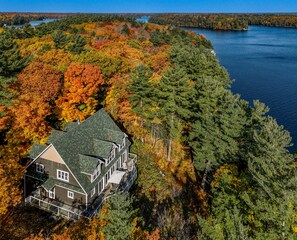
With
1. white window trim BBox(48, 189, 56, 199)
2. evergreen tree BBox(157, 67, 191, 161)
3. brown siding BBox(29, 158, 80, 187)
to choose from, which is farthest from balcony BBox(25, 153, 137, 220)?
evergreen tree BBox(157, 67, 191, 161)

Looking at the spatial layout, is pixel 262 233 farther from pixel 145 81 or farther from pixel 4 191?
pixel 145 81

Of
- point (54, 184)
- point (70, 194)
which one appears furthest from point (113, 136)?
point (54, 184)

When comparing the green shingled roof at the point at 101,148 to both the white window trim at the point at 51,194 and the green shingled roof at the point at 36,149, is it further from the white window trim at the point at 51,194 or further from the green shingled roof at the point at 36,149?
the white window trim at the point at 51,194

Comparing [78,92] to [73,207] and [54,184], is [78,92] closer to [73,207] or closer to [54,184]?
[54,184]

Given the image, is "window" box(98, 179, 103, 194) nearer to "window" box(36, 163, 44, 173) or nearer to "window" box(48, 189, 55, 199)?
"window" box(48, 189, 55, 199)

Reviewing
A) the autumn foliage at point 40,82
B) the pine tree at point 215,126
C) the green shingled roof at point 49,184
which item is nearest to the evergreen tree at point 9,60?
the autumn foliage at point 40,82

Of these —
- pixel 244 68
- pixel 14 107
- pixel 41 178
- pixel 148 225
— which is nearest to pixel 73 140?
pixel 41 178

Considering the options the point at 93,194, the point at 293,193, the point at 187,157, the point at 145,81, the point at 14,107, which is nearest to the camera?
the point at 293,193
